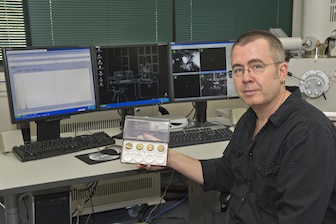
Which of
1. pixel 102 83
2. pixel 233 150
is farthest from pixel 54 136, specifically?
pixel 233 150

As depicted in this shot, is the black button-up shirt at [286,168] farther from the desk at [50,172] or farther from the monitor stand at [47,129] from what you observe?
the monitor stand at [47,129]

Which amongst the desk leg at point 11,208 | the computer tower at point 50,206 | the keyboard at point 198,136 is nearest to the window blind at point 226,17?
the keyboard at point 198,136

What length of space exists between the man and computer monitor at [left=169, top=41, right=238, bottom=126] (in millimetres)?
745

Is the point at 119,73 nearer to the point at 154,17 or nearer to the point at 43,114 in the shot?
the point at 43,114

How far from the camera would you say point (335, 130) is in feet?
4.01

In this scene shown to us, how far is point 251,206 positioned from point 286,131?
1.02ft

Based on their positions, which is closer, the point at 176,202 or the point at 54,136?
the point at 54,136

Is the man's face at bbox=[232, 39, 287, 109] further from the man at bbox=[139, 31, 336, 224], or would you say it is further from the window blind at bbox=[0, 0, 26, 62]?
the window blind at bbox=[0, 0, 26, 62]

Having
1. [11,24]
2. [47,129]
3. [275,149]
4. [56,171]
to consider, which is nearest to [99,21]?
[11,24]

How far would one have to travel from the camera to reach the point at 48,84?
1.87 meters

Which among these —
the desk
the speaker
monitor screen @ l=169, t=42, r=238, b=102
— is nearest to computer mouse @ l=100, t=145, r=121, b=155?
the desk

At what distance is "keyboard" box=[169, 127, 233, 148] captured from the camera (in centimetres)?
193

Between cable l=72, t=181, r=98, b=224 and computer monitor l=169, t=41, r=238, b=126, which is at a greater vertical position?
computer monitor l=169, t=41, r=238, b=126

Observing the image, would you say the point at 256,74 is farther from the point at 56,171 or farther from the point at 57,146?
the point at 57,146
